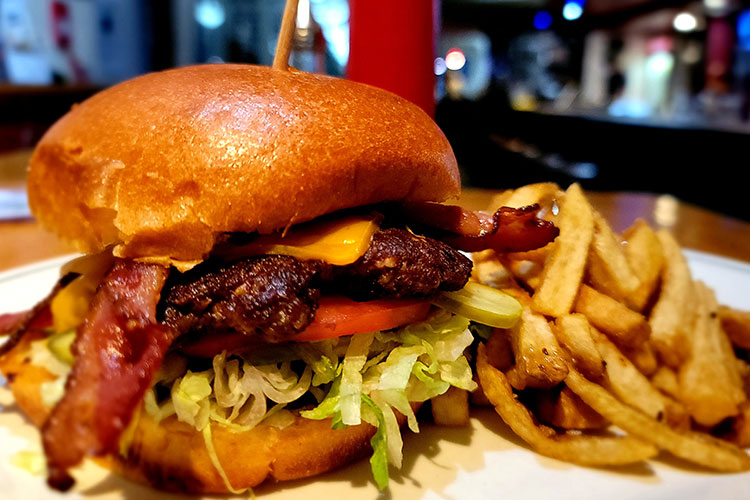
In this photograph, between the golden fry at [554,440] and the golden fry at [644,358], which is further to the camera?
the golden fry at [644,358]

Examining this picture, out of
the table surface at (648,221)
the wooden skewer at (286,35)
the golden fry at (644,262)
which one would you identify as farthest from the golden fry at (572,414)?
the wooden skewer at (286,35)

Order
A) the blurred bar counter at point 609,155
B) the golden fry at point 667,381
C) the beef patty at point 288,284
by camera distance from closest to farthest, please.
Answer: the beef patty at point 288,284
the golden fry at point 667,381
the blurred bar counter at point 609,155

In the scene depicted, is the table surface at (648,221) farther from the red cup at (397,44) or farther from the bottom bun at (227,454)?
the bottom bun at (227,454)

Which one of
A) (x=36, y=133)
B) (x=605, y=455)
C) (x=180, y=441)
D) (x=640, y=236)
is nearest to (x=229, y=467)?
(x=180, y=441)

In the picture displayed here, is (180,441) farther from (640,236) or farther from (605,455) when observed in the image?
(640,236)

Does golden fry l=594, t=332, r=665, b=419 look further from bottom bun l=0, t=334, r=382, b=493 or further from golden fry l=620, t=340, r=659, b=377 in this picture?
bottom bun l=0, t=334, r=382, b=493

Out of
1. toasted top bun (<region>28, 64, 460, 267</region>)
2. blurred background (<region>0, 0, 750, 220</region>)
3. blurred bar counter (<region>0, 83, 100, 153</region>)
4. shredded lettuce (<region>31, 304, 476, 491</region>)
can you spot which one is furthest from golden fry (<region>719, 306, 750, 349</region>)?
blurred bar counter (<region>0, 83, 100, 153</region>)

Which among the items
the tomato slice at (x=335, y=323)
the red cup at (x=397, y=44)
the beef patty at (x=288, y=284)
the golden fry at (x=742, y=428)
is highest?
the red cup at (x=397, y=44)
